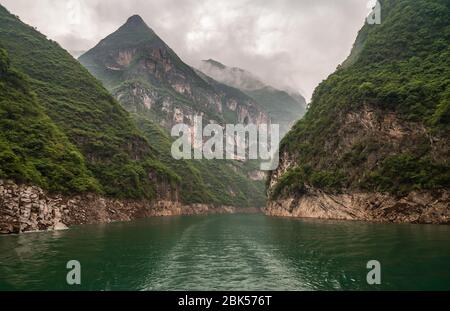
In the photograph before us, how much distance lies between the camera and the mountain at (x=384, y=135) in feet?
244

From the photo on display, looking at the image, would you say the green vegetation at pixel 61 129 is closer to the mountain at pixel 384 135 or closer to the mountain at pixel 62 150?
the mountain at pixel 62 150

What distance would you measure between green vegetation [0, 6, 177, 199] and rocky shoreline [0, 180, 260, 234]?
2.30 metres

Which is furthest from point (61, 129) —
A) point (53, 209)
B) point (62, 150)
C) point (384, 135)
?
point (384, 135)

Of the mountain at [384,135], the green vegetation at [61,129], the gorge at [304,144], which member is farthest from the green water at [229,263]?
the mountain at [384,135]

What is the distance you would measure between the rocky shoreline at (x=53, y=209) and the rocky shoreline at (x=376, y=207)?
48.4 m

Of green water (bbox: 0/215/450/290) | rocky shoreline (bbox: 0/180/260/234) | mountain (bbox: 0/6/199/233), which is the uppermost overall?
mountain (bbox: 0/6/199/233)

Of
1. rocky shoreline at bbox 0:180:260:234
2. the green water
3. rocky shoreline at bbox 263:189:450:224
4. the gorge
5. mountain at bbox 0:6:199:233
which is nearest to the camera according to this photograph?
the green water

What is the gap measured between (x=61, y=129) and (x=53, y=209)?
1561 inches

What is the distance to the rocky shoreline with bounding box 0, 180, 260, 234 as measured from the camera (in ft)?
180

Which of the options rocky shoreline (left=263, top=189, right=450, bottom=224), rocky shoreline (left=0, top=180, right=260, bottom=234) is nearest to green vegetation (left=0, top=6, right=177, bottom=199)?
rocky shoreline (left=0, top=180, right=260, bottom=234)

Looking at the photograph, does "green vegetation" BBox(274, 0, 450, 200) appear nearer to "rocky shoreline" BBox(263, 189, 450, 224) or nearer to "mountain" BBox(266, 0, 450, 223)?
"mountain" BBox(266, 0, 450, 223)

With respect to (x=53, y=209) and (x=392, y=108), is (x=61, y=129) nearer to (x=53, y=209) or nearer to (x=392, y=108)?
(x=53, y=209)

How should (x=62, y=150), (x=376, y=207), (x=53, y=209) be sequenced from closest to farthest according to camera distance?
(x=53, y=209)
(x=376, y=207)
(x=62, y=150)

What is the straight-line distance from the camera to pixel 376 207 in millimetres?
80375
